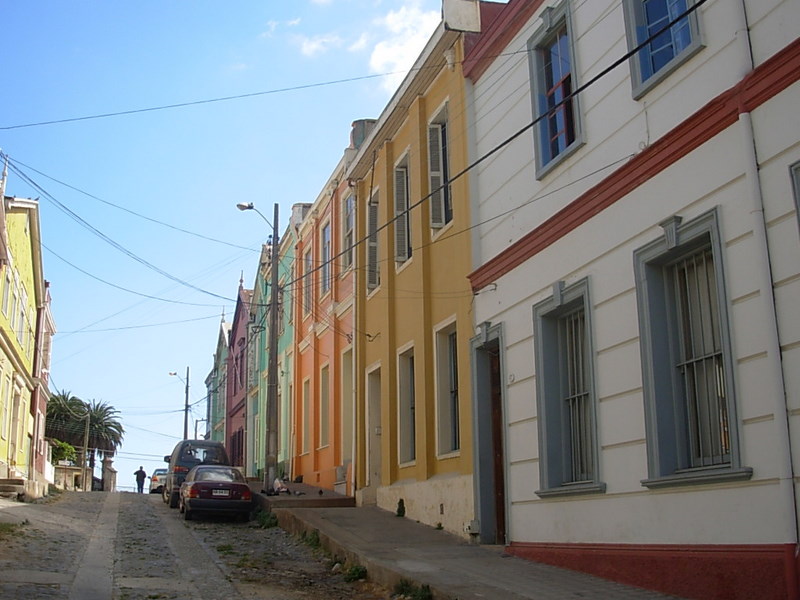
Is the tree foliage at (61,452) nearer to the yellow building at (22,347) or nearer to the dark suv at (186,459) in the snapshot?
the yellow building at (22,347)

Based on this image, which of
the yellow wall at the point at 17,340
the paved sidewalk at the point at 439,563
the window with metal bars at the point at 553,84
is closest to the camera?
the paved sidewalk at the point at 439,563

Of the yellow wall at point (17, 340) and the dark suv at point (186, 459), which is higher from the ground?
the yellow wall at point (17, 340)

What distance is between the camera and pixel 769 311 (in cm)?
780

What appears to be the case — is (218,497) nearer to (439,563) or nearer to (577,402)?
(439,563)

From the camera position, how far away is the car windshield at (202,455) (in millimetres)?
26225

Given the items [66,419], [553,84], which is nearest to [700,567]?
[553,84]

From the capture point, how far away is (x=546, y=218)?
1220 cm

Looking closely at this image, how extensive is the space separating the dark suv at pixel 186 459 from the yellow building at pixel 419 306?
23.2ft

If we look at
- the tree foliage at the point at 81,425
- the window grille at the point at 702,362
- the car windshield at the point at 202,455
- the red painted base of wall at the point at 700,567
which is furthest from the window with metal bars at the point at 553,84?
the tree foliage at the point at 81,425

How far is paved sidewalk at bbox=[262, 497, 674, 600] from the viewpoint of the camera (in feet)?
31.4

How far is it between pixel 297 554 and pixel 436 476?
266cm

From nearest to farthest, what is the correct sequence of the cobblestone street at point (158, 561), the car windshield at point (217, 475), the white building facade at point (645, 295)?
the white building facade at point (645, 295) → the cobblestone street at point (158, 561) → the car windshield at point (217, 475)

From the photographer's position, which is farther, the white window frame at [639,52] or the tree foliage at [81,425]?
the tree foliage at [81,425]

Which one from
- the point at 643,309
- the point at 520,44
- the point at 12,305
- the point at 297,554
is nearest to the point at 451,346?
the point at 297,554
